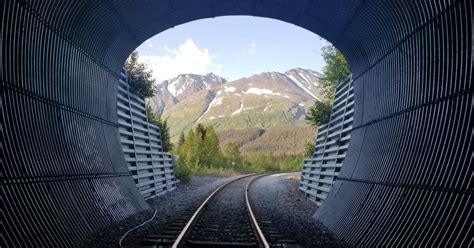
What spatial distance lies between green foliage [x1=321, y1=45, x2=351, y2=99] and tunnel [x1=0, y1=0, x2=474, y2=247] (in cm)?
1430

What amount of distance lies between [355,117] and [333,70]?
15.8 metres

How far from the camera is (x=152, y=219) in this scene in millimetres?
11766

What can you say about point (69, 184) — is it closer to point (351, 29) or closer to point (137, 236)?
point (137, 236)

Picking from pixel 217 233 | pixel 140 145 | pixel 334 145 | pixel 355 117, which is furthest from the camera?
pixel 140 145

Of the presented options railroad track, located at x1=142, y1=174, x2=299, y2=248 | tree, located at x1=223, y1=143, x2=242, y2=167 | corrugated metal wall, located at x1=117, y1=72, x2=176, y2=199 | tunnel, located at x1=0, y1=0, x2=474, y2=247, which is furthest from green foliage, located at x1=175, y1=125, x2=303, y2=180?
tunnel, located at x1=0, y1=0, x2=474, y2=247

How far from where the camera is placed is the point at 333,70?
28375mm

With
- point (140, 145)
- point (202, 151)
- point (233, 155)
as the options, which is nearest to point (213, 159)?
point (202, 151)

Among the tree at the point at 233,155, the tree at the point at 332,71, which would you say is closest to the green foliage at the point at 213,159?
the tree at the point at 233,155

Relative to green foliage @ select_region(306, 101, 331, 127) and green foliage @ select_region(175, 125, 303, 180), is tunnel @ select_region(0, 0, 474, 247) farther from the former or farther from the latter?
green foliage @ select_region(175, 125, 303, 180)

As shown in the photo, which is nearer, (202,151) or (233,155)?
(202,151)

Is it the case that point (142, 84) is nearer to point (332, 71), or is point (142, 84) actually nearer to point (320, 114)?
point (320, 114)

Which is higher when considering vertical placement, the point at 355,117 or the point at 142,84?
the point at 142,84

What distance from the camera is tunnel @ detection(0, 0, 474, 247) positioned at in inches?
265

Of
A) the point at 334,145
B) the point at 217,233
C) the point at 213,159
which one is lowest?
the point at 217,233
